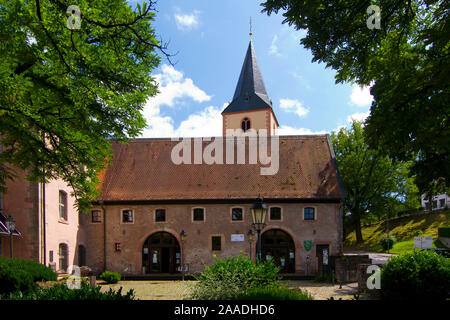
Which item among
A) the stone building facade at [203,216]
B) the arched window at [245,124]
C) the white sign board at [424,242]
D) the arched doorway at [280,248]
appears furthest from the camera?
the arched window at [245,124]

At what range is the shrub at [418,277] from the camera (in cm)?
1082

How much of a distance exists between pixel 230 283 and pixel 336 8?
6.20m

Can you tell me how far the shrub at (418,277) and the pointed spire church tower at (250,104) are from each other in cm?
3090

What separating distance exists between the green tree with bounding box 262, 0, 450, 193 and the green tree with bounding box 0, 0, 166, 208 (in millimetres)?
3581

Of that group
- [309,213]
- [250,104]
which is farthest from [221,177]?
[250,104]

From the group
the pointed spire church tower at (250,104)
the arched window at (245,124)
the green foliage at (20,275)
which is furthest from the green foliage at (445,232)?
the green foliage at (20,275)

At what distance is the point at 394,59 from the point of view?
829cm

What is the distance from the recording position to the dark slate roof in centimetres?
4300

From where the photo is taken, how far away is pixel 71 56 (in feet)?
26.3

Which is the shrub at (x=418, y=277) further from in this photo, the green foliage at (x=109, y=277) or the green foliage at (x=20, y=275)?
the green foliage at (x=109, y=277)

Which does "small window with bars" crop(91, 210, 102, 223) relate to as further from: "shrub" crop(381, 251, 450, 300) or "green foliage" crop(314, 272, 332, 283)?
"shrub" crop(381, 251, 450, 300)

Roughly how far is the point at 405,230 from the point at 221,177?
83.7 ft

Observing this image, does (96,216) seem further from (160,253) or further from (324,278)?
(324,278)
